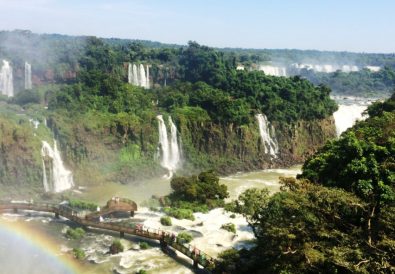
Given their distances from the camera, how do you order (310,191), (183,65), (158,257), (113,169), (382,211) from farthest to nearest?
(183,65) < (113,169) < (158,257) < (310,191) < (382,211)

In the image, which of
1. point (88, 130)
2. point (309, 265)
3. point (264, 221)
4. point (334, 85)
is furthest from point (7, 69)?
point (334, 85)

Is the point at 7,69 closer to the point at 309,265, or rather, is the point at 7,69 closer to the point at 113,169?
the point at 113,169

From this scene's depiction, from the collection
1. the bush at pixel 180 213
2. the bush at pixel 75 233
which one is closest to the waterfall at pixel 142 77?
the bush at pixel 180 213

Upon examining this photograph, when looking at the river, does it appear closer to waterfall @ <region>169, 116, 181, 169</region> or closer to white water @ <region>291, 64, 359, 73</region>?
waterfall @ <region>169, 116, 181, 169</region>

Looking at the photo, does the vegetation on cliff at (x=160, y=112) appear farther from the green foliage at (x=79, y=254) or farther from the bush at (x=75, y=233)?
the green foliage at (x=79, y=254)

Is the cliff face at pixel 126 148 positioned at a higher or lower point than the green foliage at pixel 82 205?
higher

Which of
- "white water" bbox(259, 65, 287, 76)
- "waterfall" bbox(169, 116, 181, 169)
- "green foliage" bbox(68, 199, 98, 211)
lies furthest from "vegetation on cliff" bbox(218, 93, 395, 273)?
"white water" bbox(259, 65, 287, 76)
